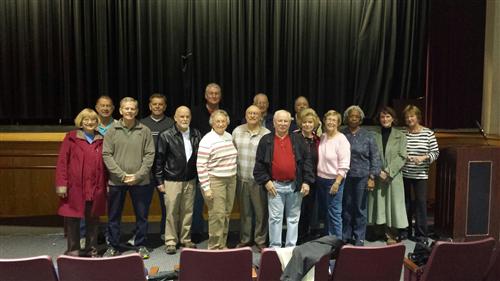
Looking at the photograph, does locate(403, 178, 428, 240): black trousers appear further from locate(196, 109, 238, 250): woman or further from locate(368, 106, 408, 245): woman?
locate(196, 109, 238, 250): woman

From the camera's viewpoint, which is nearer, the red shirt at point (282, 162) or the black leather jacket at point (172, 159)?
the red shirt at point (282, 162)

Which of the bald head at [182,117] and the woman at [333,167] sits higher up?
the bald head at [182,117]

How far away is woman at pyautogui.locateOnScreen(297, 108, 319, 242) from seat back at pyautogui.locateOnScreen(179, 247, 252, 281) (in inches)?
70.7

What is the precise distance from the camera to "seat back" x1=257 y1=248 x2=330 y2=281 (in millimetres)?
2664

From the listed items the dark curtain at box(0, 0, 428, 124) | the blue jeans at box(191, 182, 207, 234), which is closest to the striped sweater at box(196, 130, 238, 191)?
the blue jeans at box(191, 182, 207, 234)

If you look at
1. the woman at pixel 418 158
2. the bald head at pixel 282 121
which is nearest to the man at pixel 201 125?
the bald head at pixel 282 121

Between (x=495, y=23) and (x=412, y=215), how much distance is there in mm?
3033

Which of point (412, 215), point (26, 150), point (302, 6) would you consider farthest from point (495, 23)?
point (26, 150)

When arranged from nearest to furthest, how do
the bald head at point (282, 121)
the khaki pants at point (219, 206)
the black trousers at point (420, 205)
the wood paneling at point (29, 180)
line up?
the bald head at point (282, 121) → the khaki pants at point (219, 206) → the black trousers at point (420, 205) → the wood paneling at point (29, 180)

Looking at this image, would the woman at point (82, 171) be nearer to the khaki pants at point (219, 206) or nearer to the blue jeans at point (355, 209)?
the khaki pants at point (219, 206)

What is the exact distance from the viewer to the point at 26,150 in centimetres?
543

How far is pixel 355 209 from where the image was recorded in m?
4.50

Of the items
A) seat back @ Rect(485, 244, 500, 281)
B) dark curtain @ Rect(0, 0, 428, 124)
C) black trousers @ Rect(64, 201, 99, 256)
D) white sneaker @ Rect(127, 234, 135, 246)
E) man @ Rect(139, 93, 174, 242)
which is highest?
dark curtain @ Rect(0, 0, 428, 124)

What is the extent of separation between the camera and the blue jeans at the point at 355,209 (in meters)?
4.47
